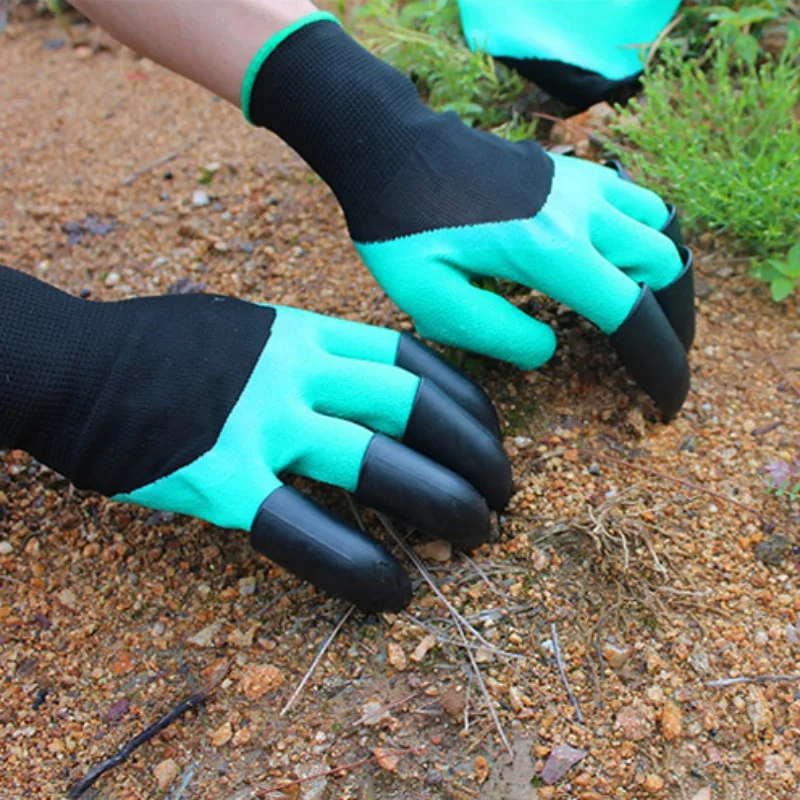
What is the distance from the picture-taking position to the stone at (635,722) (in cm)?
126

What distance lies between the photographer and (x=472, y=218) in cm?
150

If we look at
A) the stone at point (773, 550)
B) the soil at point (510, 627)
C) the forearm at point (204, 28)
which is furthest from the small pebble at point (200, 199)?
the stone at point (773, 550)

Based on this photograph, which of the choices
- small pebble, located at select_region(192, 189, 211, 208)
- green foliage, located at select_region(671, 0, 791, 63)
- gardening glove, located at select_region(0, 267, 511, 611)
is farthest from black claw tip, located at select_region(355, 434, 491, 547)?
green foliage, located at select_region(671, 0, 791, 63)

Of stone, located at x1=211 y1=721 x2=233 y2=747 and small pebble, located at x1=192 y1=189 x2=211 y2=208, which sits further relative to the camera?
small pebble, located at x1=192 y1=189 x2=211 y2=208

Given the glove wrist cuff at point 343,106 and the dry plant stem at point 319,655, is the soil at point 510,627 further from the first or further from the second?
the glove wrist cuff at point 343,106

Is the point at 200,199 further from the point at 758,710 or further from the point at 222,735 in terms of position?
the point at 758,710

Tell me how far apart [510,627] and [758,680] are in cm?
38

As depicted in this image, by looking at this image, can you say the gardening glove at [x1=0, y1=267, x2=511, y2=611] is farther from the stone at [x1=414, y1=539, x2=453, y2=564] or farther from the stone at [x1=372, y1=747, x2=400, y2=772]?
the stone at [x1=372, y1=747, x2=400, y2=772]

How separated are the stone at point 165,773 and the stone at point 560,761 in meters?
0.54

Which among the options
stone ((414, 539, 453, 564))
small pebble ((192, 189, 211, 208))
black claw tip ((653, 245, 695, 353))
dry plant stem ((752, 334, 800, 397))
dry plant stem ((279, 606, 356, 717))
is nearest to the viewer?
dry plant stem ((279, 606, 356, 717))

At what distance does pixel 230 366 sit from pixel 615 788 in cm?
86

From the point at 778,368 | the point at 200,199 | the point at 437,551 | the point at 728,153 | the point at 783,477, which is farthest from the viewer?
the point at 200,199

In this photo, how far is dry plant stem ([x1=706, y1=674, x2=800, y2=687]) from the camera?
130 cm

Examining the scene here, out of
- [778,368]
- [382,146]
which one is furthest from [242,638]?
[778,368]
